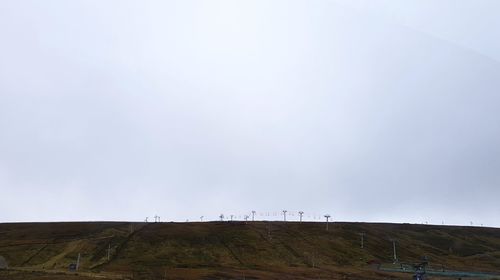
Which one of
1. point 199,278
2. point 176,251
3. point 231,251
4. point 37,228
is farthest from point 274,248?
point 37,228

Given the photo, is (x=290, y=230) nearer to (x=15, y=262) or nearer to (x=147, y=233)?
(x=147, y=233)

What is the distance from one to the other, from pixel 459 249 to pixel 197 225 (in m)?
70.4

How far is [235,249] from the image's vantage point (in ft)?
357

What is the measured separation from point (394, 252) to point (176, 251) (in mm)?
49898

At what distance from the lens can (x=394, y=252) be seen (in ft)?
373

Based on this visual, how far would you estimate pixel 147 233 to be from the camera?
12038 cm

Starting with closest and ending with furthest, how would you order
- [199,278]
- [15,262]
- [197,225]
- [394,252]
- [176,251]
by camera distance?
[199,278]
[15,262]
[176,251]
[394,252]
[197,225]

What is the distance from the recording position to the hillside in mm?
85250

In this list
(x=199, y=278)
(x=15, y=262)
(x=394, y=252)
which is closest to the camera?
(x=199, y=278)

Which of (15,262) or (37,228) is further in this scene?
(37,228)

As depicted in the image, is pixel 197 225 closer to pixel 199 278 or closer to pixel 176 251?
pixel 176 251

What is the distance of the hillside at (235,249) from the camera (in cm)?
8525

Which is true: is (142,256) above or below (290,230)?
below

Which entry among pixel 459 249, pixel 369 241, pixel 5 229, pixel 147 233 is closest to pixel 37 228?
pixel 5 229
